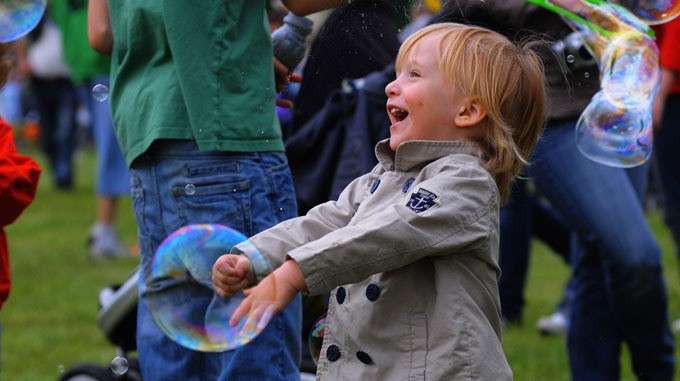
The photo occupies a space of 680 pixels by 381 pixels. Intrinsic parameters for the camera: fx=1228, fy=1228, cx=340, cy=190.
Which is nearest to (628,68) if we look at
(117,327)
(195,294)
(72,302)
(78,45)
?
(195,294)

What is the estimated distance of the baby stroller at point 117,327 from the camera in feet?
12.4

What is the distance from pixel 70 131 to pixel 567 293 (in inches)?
328

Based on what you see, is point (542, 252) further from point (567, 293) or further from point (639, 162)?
point (639, 162)

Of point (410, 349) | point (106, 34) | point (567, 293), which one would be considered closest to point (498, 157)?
point (410, 349)

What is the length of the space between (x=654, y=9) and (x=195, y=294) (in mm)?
1496

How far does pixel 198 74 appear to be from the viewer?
2.87 metres

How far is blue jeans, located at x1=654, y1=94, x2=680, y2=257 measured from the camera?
5.59 m

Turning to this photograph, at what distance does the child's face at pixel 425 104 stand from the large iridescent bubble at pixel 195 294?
43 cm

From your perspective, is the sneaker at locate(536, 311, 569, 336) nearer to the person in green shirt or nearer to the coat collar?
the person in green shirt

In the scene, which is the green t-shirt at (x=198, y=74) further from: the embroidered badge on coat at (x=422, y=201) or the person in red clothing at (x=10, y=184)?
the embroidered badge on coat at (x=422, y=201)

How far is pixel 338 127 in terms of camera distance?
4.13 meters

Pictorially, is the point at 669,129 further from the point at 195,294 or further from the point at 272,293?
the point at 272,293

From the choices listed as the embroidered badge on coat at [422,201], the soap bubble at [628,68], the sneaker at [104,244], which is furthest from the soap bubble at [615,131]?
the sneaker at [104,244]

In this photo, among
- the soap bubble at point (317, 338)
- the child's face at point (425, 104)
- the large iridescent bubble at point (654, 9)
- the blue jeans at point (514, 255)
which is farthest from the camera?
the blue jeans at point (514, 255)
